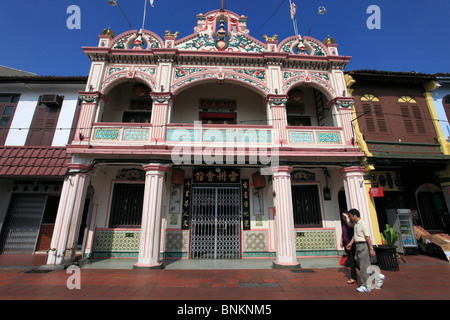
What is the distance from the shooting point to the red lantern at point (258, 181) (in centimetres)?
845

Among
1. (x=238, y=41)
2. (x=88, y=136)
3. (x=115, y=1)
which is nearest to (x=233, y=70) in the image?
(x=238, y=41)

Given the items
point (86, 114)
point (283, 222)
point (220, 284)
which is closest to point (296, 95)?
point (283, 222)

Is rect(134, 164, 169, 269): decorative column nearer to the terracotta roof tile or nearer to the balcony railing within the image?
the balcony railing

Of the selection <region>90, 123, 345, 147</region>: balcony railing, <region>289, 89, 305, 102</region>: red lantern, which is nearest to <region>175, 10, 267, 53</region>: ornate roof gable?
<region>289, 89, 305, 102</region>: red lantern

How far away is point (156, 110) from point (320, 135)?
243 inches

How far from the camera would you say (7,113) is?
31.2 ft

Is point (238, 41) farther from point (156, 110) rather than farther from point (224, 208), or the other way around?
point (224, 208)

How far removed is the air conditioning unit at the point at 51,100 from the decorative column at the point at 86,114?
9.27 feet

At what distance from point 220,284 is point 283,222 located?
287 cm

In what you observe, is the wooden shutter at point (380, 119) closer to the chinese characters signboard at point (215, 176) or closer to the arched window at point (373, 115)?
the arched window at point (373, 115)

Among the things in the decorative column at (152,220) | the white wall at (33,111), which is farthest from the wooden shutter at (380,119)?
the white wall at (33,111)

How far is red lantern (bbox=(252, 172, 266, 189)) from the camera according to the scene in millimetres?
8445

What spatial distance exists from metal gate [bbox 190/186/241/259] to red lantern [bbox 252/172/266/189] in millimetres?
820

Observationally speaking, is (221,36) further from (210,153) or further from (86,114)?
(86,114)
